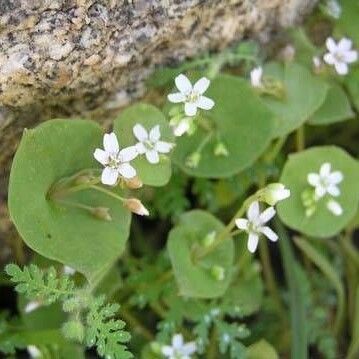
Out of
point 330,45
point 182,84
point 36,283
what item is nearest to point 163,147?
point 182,84

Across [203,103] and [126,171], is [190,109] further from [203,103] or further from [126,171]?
[126,171]

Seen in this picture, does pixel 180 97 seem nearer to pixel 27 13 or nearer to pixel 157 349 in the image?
pixel 27 13

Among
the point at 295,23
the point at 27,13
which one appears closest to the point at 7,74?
the point at 27,13

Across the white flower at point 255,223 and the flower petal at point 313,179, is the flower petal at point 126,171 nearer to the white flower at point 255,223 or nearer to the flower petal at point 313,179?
the white flower at point 255,223

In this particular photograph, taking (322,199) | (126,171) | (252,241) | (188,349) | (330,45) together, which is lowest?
(188,349)

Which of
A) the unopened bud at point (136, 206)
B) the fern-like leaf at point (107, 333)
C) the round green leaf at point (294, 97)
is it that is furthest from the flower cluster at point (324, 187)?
the fern-like leaf at point (107, 333)
